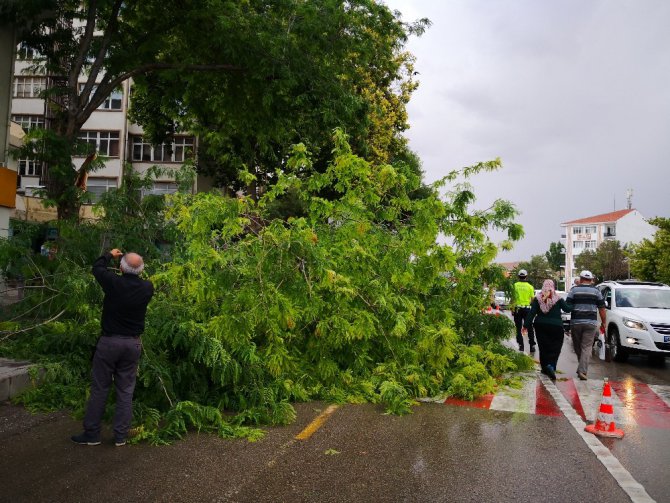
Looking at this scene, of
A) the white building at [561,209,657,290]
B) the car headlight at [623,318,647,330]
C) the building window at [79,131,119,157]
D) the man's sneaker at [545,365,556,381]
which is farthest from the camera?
the white building at [561,209,657,290]

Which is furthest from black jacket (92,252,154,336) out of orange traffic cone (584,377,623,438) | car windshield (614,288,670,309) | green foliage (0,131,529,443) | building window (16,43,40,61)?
car windshield (614,288,670,309)

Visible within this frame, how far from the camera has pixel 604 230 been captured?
96.2 m

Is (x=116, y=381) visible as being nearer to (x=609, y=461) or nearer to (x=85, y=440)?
(x=85, y=440)

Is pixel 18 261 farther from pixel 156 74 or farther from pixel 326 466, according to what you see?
pixel 156 74

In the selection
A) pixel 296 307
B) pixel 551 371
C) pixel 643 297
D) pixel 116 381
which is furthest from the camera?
pixel 643 297

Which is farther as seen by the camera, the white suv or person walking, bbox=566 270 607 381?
the white suv

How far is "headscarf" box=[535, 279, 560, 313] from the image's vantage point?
32.0ft

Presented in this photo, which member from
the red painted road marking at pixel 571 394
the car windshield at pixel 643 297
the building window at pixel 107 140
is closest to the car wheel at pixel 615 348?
the car windshield at pixel 643 297

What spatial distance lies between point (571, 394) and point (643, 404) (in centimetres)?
93

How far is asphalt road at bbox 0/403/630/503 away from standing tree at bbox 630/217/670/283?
32166mm

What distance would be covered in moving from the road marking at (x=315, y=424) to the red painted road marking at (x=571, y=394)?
3049mm

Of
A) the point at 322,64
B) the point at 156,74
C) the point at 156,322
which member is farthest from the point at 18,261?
the point at 156,74

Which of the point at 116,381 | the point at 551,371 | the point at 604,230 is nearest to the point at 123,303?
the point at 116,381

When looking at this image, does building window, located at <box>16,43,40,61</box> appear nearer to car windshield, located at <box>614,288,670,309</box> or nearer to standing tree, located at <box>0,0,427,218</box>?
standing tree, located at <box>0,0,427,218</box>
